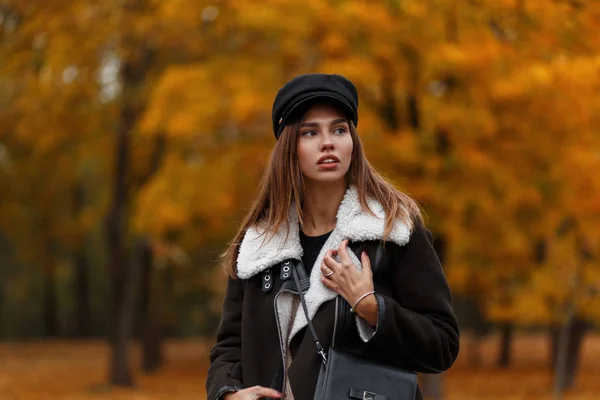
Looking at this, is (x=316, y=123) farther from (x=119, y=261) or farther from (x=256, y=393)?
(x=119, y=261)

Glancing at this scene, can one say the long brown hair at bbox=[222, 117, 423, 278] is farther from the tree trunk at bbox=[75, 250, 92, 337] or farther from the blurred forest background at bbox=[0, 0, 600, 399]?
the tree trunk at bbox=[75, 250, 92, 337]

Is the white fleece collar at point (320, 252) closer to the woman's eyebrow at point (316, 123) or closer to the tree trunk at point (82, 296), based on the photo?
the woman's eyebrow at point (316, 123)

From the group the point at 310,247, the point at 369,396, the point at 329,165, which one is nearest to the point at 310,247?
the point at 310,247

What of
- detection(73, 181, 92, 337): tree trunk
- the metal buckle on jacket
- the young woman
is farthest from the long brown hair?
detection(73, 181, 92, 337): tree trunk

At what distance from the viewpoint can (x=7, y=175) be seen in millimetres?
26844

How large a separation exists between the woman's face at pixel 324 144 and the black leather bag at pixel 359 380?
1.63ft

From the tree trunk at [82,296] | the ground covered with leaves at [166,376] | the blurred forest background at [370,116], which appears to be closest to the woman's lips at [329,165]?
the blurred forest background at [370,116]

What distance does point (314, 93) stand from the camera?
2475mm

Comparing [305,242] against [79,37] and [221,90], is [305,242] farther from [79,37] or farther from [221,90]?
[79,37]

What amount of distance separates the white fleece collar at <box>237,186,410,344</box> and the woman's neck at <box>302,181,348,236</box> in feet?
0.12

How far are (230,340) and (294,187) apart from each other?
49 centimetres

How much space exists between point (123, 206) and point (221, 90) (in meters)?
5.54

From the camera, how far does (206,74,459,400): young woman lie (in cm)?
237

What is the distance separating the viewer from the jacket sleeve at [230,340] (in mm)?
2590
